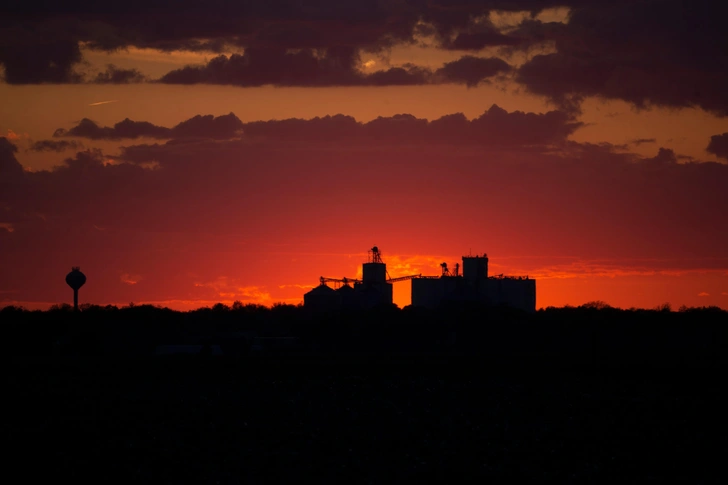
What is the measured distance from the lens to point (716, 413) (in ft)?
Answer: 223

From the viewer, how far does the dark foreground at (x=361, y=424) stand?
47.8 meters

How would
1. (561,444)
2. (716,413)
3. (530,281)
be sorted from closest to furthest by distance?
(561,444)
(716,413)
(530,281)

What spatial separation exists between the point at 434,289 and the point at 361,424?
115 meters

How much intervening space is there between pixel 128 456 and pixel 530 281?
442 feet

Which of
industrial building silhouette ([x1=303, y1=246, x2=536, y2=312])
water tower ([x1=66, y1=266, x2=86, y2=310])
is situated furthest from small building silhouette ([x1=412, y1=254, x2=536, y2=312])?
water tower ([x1=66, y1=266, x2=86, y2=310])

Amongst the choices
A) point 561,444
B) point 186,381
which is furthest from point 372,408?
point 186,381

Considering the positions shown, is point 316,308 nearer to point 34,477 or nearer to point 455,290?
point 455,290

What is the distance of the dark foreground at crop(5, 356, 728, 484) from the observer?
4781 centimetres

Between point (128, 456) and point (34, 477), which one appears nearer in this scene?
point (34, 477)

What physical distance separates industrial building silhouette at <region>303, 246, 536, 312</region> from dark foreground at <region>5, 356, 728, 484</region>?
230 feet

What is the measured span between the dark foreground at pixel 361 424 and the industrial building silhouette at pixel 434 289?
7003 centimetres

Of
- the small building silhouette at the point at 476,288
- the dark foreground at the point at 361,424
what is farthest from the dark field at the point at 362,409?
the small building silhouette at the point at 476,288

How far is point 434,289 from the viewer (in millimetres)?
176625

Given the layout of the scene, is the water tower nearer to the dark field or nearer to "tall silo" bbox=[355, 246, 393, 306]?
the dark field
